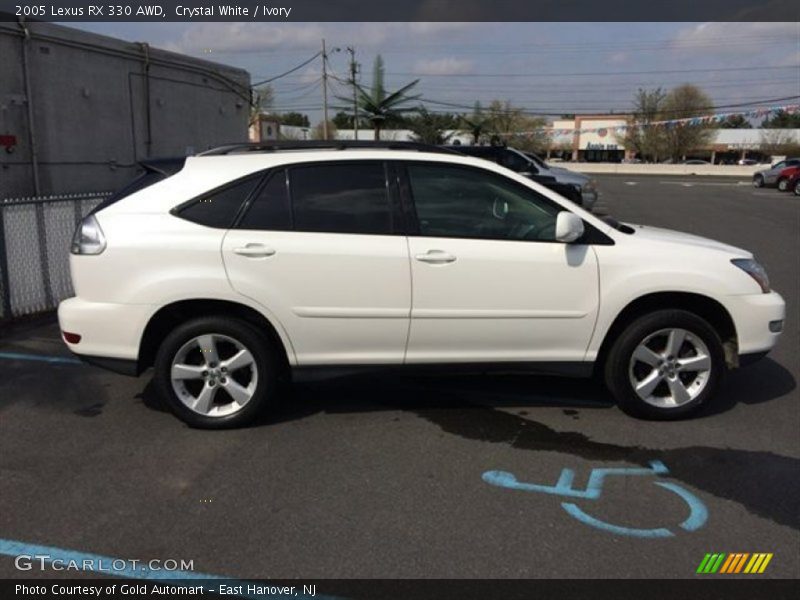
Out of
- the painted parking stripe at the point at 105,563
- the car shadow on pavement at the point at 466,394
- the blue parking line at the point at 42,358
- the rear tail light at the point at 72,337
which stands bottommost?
the painted parking stripe at the point at 105,563

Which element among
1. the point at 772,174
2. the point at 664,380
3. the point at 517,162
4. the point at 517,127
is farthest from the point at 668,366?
the point at 517,127

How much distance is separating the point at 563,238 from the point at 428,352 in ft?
3.60

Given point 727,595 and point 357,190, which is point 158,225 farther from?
point 727,595

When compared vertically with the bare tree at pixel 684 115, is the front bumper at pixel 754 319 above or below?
below

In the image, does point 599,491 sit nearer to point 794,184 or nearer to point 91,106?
point 91,106

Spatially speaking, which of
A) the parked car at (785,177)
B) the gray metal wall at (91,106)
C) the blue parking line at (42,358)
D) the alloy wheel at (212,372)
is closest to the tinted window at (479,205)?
the alloy wheel at (212,372)

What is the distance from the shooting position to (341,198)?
14.3ft

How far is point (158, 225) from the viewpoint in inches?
166

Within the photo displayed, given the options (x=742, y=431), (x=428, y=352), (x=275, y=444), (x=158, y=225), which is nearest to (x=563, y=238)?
(x=428, y=352)

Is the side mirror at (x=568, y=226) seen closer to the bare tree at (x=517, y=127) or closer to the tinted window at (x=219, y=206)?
the tinted window at (x=219, y=206)

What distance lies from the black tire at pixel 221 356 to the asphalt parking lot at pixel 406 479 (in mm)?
119

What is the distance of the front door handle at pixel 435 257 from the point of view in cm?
424

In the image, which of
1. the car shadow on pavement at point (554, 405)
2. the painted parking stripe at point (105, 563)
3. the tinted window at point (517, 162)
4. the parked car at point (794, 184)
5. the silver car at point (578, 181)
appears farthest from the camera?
the parked car at point (794, 184)

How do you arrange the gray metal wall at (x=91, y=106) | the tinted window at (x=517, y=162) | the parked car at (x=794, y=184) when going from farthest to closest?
1. the parked car at (x=794, y=184)
2. the tinted window at (x=517, y=162)
3. the gray metal wall at (x=91, y=106)
